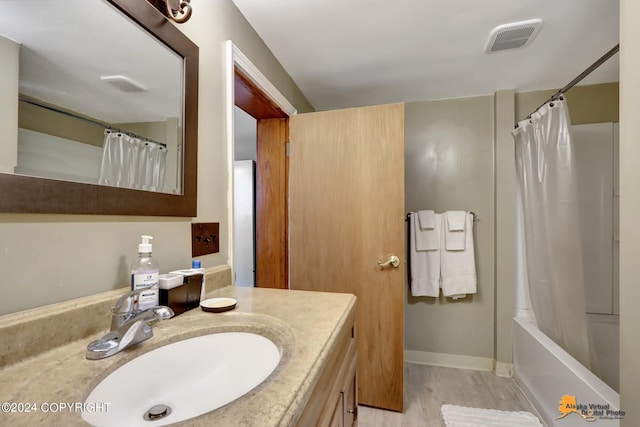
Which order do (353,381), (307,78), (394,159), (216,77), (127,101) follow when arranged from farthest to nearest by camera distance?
(307,78)
(394,159)
(216,77)
(353,381)
(127,101)

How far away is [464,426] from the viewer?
5.04 ft

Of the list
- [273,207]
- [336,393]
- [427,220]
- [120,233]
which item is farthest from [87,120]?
[427,220]

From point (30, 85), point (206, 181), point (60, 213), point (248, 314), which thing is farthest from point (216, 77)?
point (248, 314)

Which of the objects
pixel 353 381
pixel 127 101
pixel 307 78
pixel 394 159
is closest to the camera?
pixel 127 101

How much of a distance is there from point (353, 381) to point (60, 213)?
100 cm

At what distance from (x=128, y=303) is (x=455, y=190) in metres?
2.24

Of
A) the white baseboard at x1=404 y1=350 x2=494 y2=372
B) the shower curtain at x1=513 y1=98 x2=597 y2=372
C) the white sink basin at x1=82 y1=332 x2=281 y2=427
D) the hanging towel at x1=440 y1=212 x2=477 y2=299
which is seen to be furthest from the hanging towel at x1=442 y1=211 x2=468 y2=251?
the white sink basin at x1=82 y1=332 x2=281 y2=427

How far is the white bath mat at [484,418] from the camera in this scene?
154 centimetres

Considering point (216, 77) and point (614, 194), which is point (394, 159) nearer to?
point (216, 77)

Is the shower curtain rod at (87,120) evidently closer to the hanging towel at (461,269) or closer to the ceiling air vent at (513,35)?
the ceiling air vent at (513,35)

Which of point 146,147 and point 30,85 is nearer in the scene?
point 30,85

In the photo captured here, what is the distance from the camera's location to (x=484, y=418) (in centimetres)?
159

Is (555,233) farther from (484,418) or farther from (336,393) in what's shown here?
(336,393)

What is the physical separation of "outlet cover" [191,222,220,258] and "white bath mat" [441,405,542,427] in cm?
158
